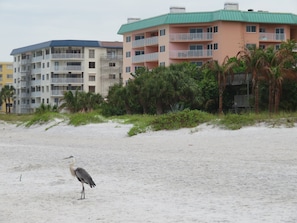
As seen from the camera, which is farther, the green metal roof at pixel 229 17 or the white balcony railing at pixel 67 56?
the white balcony railing at pixel 67 56

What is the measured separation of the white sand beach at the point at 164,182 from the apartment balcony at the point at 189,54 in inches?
1503

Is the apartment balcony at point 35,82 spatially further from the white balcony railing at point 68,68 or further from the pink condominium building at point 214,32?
the pink condominium building at point 214,32

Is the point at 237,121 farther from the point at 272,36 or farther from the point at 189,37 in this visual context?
the point at 272,36

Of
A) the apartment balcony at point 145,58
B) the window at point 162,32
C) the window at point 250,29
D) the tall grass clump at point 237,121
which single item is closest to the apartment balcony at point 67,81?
the apartment balcony at point 145,58

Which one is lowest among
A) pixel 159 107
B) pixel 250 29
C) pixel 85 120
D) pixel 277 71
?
pixel 85 120

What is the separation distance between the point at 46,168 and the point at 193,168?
5.14 metres

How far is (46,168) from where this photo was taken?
67.2 feet

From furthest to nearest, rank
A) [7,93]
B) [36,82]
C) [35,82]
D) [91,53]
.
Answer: [7,93], [35,82], [36,82], [91,53]

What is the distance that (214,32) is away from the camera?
67312 millimetres

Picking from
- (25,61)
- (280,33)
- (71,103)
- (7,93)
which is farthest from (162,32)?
(7,93)

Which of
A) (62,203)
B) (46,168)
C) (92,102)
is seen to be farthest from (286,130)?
(92,102)

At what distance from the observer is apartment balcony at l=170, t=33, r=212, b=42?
221 ft

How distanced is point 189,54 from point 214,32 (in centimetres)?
371

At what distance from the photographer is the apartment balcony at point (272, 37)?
68213mm
